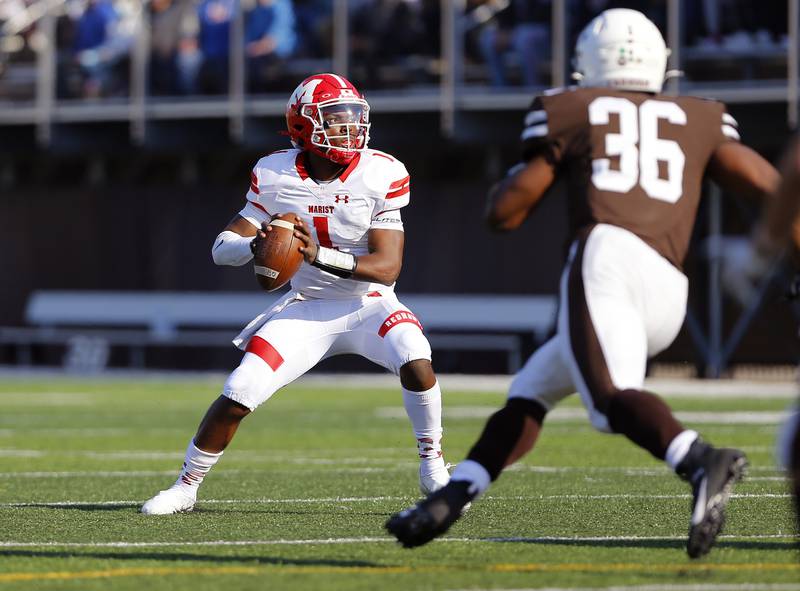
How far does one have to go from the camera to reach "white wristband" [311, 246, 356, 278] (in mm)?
6090

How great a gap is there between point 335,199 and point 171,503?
138cm

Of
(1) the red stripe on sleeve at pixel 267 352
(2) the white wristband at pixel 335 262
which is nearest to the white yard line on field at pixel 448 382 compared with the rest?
(1) the red stripe on sleeve at pixel 267 352

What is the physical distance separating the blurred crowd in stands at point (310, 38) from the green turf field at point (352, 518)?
730 cm

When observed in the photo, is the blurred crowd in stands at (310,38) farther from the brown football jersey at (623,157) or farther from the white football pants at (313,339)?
the brown football jersey at (623,157)

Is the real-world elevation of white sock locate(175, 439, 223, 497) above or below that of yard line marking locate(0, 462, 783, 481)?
above

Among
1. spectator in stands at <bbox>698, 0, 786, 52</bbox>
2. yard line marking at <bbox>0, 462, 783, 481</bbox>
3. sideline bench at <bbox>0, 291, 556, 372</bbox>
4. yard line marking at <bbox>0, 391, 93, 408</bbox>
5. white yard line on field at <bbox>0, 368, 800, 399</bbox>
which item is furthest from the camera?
sideline bench at <bbox>0, 291, 556, 372</bbox>

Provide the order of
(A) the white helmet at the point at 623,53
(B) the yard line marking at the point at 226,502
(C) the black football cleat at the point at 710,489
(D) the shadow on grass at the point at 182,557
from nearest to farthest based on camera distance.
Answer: (C) the black football cleat at the point at 710,489 → (A) the white helmet at the point at 623,53 → (D) the shadow on grass at the point at 182,557 → (B) the yard line marking at the point at 226,502

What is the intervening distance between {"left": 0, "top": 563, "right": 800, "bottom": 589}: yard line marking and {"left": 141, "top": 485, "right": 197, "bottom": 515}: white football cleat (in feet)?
5.30

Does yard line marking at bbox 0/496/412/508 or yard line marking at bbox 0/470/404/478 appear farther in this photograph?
yard line marking at bbox 0/470/404/478

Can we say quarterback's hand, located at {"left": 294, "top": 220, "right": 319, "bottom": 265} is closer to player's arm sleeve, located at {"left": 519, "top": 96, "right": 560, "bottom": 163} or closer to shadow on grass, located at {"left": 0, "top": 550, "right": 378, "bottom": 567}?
shadow on grass, located at {"left": 0, "top": 550, "right": 378, "bottom": 567}

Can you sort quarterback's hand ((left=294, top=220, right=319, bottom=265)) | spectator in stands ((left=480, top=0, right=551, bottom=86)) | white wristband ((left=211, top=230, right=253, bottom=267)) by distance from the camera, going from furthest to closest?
spectator in stands ((left=480, top=0, right=551, bottom=86)) → white wristband ((left=211, top=230, right=253, bottom=267)) → quarterback's hand ((left=294, top=220, right=319, bottom=265))

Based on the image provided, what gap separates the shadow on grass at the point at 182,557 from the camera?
5.08 m

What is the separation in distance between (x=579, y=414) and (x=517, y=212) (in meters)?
9.67

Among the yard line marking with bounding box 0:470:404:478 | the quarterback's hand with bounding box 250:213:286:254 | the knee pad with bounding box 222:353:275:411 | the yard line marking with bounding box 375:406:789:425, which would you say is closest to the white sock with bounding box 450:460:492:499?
the quarterback's hand with bounding box 250:213:286:254
